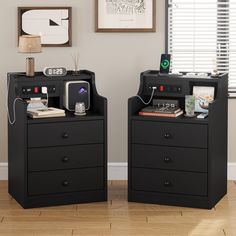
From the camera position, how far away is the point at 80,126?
16.8ft

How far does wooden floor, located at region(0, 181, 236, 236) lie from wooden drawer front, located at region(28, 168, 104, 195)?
124 mm

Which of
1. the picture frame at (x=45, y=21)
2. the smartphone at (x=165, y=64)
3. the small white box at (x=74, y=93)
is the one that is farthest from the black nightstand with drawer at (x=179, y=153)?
the picture frame at (x=45, y=21)

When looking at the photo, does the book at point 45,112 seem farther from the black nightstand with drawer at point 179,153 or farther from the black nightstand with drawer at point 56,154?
the black nightstand with drawer at point 179,153

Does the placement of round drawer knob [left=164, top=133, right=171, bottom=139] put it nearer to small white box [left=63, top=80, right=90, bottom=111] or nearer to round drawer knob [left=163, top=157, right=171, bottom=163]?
round drawer knob [left=163, top=157, right=171, bottom=163]

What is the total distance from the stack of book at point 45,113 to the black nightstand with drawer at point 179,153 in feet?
1.60

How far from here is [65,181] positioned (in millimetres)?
5145

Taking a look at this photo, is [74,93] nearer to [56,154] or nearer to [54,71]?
[54,71]

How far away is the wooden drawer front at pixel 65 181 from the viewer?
507 centimetres

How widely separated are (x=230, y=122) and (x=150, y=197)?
1036 millimetres

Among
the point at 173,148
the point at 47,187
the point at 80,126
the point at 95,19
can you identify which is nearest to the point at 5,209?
the point at 47,187

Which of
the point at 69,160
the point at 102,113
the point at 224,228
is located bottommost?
the point at 224,228

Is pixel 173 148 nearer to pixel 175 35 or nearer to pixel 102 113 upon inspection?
pixel 102 113

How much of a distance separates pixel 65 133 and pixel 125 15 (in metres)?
1.14

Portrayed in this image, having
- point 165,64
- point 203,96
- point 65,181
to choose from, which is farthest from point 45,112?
point 203,96
